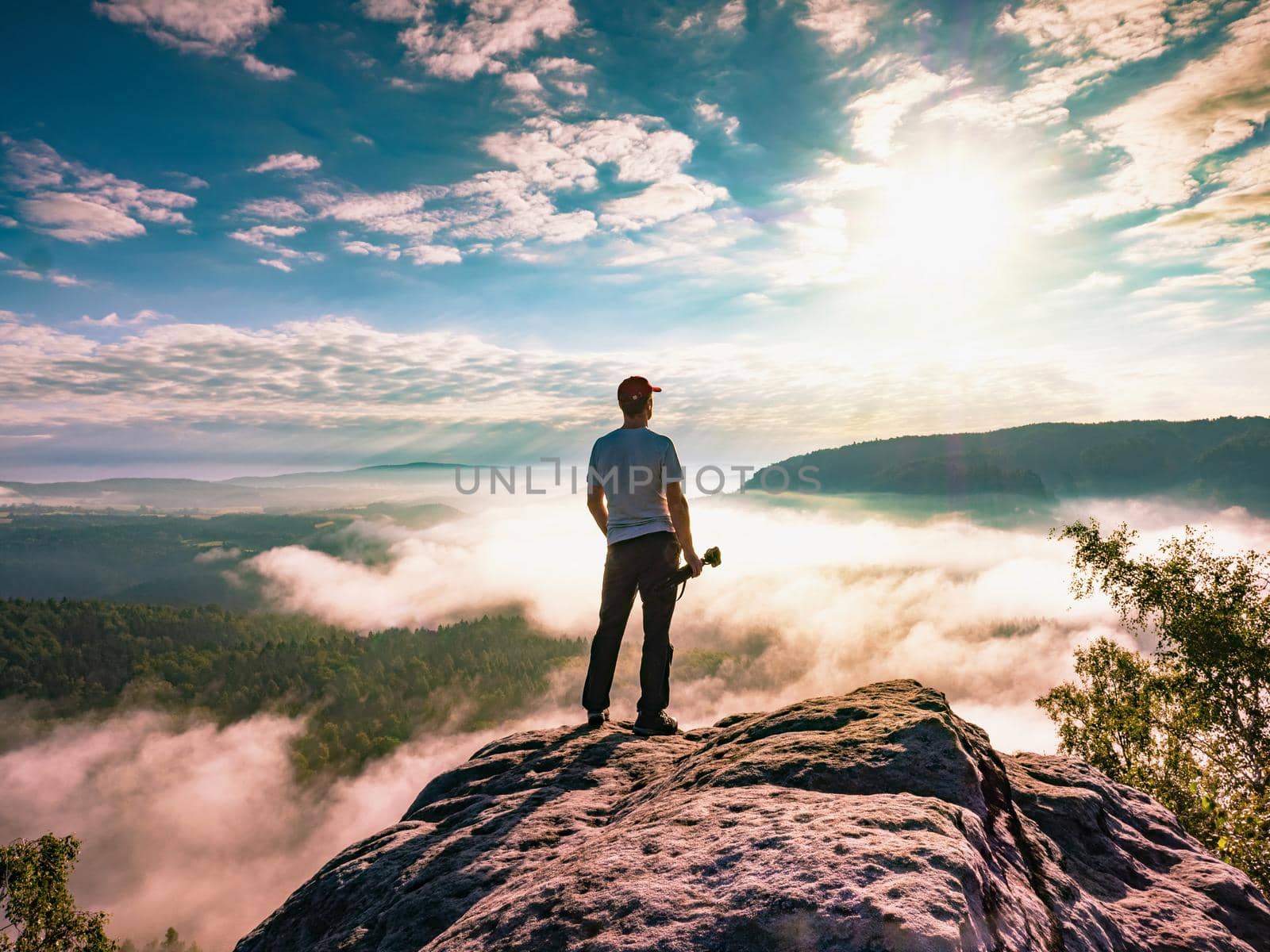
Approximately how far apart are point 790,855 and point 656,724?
18.2 feet

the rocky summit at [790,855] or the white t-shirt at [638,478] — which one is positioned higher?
the white t-shirt at [638,478]

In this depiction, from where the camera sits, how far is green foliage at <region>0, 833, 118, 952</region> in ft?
125

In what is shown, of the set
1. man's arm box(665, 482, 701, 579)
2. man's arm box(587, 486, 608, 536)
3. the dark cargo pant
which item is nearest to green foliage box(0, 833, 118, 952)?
the dark cargo pant

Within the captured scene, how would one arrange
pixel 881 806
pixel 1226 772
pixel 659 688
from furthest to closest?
pixel 1226 772 → pixel 659 688 → pixel 881 806

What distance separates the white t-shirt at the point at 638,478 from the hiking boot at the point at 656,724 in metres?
2.44

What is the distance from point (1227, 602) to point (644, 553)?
3055 centimetres

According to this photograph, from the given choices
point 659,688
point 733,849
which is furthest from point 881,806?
point 659,688

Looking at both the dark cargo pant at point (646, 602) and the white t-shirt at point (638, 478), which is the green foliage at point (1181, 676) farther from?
the white t-shirt at point (638, 478)

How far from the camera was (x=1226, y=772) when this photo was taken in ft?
85.6

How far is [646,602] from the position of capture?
29.5 feet

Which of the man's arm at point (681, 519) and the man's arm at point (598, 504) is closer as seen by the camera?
the man's arm at point (681, 519)

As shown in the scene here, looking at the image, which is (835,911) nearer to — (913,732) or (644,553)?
(913,732)

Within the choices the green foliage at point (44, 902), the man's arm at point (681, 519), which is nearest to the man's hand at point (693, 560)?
the man's arm at point (681, 519)

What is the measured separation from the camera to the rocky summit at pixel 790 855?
10.2 ft
